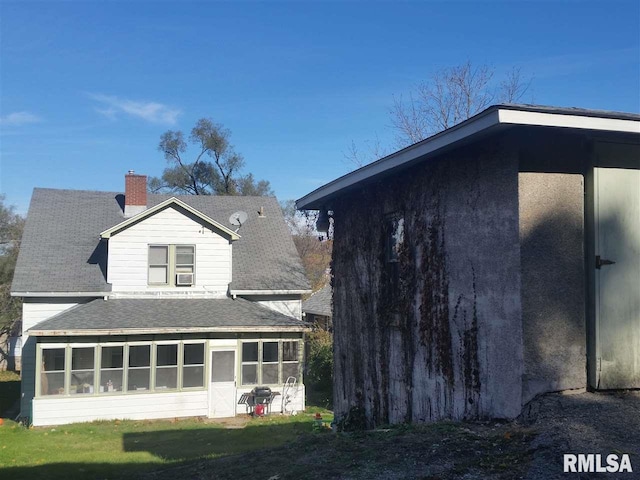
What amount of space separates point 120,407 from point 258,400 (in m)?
4.13

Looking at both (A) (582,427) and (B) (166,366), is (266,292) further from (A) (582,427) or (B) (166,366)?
(A) (582,427)

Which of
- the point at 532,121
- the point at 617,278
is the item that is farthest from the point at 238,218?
the point at 532,121

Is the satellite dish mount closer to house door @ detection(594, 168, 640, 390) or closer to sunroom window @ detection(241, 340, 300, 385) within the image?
sunroom window @ detection(241, 340, 300, 385)

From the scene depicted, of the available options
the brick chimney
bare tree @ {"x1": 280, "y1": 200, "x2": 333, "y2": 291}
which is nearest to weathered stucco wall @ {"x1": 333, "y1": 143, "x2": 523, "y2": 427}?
the brick chimney

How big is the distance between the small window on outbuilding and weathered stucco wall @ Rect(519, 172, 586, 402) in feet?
8.89

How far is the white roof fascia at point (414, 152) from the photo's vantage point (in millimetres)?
5863

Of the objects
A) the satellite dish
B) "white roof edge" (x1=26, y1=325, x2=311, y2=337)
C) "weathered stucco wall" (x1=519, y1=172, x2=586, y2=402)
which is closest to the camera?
"weathered stucco wall" (x1=519, y1=172, x2=586, y2=402)

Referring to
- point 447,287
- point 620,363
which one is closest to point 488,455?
point 620,363

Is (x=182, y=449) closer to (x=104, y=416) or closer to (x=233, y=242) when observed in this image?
(x=104, y=416)

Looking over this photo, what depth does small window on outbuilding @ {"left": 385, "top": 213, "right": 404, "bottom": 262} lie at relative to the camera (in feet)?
28.9

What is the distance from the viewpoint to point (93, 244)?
20.5 metres

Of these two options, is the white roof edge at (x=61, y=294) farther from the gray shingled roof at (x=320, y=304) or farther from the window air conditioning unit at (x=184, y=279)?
the gray shingled roof at (x=320, y=304)

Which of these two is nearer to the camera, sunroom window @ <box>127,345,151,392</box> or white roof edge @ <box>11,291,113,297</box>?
white roof edge @ <box>11,291,113,297</box>

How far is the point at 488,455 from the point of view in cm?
497
